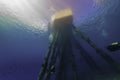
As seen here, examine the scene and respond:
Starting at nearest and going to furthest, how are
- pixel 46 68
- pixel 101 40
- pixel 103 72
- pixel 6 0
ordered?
1. pixel 46 68
2. pixel 103 72
3. pixel 6 0
4. pixel 101 40

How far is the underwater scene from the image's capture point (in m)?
13.5

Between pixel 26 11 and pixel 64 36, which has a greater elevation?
pixel 26 11

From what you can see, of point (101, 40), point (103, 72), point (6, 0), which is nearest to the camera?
point (103, 72)

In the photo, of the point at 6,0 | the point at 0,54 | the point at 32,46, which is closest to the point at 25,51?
the point at 32,46

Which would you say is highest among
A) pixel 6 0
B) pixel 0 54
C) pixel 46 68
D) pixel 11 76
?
pixel 6 0

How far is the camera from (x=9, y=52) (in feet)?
60.4

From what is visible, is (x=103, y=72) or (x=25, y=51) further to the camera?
(x=25, y=51)

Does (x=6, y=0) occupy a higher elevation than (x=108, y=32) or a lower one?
higher

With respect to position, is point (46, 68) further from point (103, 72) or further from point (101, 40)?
point (101, 40)

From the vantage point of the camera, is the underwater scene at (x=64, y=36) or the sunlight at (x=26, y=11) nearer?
the underwater scene at (x=64, y=36)

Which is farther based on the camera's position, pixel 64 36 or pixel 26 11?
pixel 26 11

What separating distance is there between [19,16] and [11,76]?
559cm

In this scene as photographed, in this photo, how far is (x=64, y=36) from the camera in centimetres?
1375

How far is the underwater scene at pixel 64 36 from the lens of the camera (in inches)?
531
